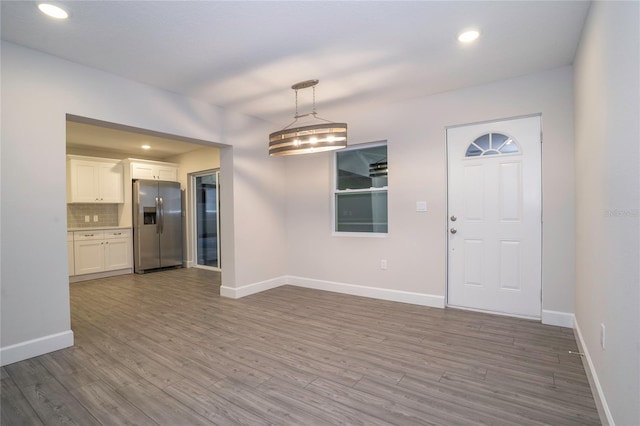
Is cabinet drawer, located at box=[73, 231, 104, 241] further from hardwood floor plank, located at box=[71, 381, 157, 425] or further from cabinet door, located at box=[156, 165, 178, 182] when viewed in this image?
hardwood floor plank, located at box=[71, 381, 157, 425]

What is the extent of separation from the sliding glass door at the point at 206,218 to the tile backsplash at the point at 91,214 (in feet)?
5.54

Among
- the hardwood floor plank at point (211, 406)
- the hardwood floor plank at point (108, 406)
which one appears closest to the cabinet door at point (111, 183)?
the hardwood floor plank at point (108, 406)

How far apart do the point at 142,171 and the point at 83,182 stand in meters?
1.05

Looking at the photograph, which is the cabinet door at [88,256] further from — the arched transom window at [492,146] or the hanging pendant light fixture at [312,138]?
the arched transom window at [492,146]

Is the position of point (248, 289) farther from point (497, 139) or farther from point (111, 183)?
point (111, 183)

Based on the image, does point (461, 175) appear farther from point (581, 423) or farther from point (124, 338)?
point (124, 338)

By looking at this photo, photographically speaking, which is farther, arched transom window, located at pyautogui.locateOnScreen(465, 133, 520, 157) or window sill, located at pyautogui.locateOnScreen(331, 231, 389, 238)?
window sill, located at pyautogui.locateOnScreen(331, 231, 389, 238)

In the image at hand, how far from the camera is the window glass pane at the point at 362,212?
4535 millimetres

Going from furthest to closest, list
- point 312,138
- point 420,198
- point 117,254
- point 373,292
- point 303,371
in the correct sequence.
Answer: point 117,254 → point 373,292 → point 420,198 → point 312,138 → point 303,371

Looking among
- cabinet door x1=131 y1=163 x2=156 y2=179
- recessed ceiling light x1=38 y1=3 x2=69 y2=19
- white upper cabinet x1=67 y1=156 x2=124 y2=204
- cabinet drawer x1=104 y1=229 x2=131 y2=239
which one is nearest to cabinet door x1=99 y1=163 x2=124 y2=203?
white upper cabinet x1=67 y1=156 x2=124 y2=204

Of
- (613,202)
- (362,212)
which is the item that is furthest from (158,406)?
(362,212)

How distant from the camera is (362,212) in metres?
4.70

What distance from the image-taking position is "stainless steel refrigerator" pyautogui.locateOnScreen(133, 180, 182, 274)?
6523 mm

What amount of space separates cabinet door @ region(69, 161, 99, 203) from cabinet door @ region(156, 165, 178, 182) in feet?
3.79
